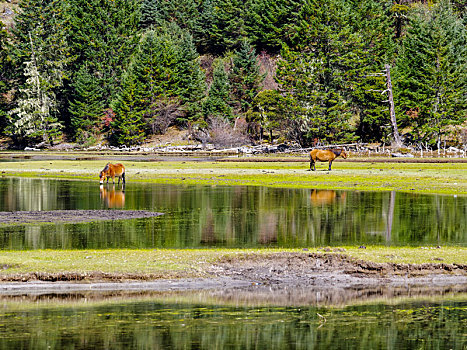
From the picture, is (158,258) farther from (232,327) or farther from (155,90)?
(155,90)

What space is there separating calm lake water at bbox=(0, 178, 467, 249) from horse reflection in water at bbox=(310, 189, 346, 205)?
0.05m

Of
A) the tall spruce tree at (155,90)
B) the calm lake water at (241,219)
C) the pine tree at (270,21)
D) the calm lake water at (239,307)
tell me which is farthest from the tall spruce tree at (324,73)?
the calm lake water at (239,307)

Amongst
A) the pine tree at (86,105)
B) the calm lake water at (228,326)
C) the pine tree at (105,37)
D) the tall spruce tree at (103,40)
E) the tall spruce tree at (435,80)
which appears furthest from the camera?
the pine tree at (105,37)

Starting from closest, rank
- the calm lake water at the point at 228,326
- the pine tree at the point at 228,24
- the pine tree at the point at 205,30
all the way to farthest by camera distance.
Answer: the calm lake water at the point at 228,326
the pine tree at the point at 228,24
the pine tree at the point at 205,30

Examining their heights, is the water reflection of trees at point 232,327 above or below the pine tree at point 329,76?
below

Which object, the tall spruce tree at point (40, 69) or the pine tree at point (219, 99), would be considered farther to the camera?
the tall spruce tree at point (40, 69)

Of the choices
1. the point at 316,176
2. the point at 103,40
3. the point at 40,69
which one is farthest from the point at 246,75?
the point at 316,176

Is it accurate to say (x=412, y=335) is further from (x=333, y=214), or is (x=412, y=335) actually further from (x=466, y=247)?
(x=333, y=214)

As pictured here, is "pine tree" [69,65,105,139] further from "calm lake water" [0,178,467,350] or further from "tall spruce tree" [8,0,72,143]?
"calm lake water" [0,178,467,350]

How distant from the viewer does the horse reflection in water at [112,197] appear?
108ft

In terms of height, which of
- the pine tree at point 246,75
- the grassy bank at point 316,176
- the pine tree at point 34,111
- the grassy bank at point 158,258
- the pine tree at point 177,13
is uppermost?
the pine tree at point 177,13

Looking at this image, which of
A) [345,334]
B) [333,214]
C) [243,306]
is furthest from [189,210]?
[345,334]

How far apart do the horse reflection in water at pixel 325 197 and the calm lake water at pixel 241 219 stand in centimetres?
5

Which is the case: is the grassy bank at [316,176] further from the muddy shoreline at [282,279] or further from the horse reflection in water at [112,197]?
the muddy shoreline at [282,279]
